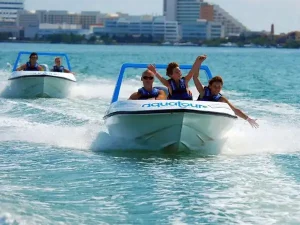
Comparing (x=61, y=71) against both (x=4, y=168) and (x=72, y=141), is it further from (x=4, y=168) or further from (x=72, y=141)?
(x=4, y=168)

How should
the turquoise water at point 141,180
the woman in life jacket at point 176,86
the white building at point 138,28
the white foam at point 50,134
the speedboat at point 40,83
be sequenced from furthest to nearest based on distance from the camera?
the white building at point 138,28 → the speedboat at point 40,83 → the white foam at point 50,134 → the woman in life jacket at point 176,86 → the turquoise water at point 141,180

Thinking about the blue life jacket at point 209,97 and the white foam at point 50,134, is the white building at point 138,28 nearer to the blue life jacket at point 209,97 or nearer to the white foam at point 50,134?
the white foam at point 50,134

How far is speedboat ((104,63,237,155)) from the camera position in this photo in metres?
10.4

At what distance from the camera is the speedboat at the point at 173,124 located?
10352 mm

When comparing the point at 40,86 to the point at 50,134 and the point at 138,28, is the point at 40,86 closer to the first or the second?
the point at 50,134

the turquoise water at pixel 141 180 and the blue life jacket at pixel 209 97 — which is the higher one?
the blue life jacket at pixel 209 97

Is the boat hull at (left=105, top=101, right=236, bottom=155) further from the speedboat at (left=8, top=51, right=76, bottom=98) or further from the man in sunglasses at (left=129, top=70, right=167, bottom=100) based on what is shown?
the speedboat at (left=8, top=51, right=76, bottom=98)

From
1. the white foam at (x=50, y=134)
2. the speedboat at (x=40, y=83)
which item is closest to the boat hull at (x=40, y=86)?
the speedboat at (x=40, y=83)

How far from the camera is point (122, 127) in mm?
10938

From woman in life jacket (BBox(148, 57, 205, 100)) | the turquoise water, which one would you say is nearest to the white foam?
the turquoise water

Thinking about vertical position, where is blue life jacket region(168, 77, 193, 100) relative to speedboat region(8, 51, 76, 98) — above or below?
above

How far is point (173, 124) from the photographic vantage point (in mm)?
10469

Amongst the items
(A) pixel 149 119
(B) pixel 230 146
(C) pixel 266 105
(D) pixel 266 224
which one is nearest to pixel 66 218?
(D) pixel 266 224

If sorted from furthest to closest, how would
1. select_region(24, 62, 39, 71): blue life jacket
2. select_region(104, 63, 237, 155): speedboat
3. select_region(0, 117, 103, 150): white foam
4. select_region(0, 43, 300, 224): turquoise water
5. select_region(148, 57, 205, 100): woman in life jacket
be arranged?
1. select_region(24, 62, 39, 71): blue life jacket
2. select_region(0, 117, 103, 150): white foam
3. select_region(148, 57, 205, 100): woman in life jacket
4. select_region(104, 63, 237, 155): speedboat
5. select_region(0, 43, 300, 224): turquoise water
